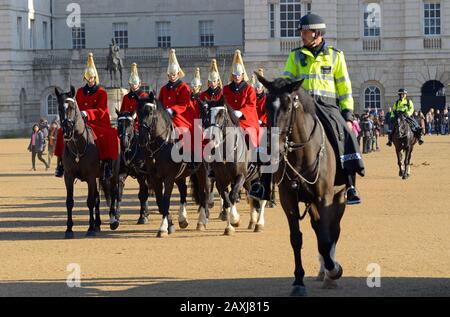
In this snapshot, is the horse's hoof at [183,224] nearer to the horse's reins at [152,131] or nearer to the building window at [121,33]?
the horse's reins at [152,131]

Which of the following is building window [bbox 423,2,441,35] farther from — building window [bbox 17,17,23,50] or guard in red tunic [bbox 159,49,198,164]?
guard in red tunic [bbox 159,49,198,164]

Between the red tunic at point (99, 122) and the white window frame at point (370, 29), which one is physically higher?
the white window frame at point (370, 29)

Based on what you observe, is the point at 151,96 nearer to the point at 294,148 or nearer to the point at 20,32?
the point at 294,148

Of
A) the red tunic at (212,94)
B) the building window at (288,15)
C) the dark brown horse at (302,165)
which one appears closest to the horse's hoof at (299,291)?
the dark brown horse at (302,165)

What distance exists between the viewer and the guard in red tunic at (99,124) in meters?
20.3

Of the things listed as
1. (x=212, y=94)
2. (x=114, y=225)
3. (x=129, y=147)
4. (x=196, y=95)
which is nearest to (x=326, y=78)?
(x=129, y=147)

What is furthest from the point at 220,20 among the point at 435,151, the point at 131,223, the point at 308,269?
the point at 308,269

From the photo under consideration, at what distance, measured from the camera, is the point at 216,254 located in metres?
17.0

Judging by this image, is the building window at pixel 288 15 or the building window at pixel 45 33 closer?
the building window at pixel 288 15

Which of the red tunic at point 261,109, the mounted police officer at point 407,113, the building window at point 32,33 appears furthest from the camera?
the building window at point 32,33

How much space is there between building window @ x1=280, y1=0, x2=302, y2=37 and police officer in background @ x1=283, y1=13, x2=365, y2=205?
51388 mm

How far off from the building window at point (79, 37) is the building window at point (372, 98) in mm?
20030

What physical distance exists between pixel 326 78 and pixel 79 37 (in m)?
64.5

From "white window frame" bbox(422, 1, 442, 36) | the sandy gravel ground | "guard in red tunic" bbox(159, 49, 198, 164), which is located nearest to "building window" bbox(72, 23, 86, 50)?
"white window frame" bbox(422, 1, 442, 36)
